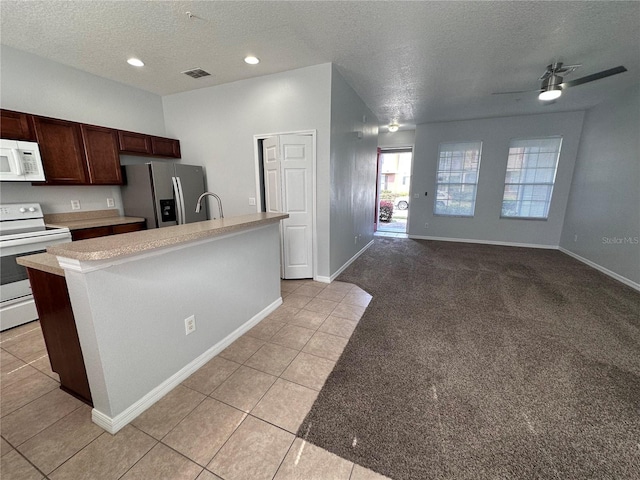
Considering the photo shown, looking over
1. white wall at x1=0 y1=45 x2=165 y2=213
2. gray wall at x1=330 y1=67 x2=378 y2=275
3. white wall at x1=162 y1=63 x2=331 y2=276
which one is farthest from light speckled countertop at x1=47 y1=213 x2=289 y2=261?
white wall at x1=0 y1=45 x2=165 y2=213

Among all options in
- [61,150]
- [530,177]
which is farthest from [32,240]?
[530,177]

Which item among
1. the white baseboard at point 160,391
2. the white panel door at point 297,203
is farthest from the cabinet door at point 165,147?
the white baseboard at point 160,391

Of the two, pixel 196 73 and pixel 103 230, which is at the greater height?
pixel 196 73

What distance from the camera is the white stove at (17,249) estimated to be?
2383 mm

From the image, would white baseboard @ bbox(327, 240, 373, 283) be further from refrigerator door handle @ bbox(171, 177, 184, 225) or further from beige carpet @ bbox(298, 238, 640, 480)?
refrigerator door handle @ bbox(171, 177, 184, 225)

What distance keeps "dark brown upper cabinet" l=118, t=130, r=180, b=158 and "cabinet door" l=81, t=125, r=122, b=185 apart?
0.11m

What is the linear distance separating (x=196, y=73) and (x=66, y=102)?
1.64 m

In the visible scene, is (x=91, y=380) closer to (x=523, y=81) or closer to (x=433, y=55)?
(x=433, y=55)

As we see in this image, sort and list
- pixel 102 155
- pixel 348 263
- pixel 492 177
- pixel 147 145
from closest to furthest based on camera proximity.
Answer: pixel 102 155, pixel 147 145, pixel 348 263, pixel 492 177

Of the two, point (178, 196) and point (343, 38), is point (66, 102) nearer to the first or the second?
point (178, 196)

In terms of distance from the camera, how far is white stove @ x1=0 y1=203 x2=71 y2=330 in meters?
2.38

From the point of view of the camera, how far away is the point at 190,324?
186 centimetres

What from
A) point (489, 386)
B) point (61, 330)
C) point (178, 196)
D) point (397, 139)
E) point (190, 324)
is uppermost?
point (397, 139)

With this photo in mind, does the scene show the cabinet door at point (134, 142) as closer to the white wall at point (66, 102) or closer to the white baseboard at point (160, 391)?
the white wall at point (66, 102)
